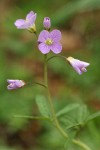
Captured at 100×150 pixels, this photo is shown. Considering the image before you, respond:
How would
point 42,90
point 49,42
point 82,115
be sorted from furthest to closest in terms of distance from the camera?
point 42,90 < point 82,115 < point 49,42

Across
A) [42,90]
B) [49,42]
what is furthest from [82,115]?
[42,90]

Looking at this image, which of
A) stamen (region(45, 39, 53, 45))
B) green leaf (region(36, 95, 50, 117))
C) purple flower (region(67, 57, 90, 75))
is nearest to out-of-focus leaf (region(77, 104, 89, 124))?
green leaf (region(36, 95, 50, 117))

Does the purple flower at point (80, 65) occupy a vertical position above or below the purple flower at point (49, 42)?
below

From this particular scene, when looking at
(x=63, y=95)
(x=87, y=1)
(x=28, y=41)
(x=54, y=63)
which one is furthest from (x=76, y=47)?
(x=87, y=1)

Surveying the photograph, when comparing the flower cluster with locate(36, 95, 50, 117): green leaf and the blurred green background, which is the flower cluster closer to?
locate(36, 95, 50, 117): green leaf

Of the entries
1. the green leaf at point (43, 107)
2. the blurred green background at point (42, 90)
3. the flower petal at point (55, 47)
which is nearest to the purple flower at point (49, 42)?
the flower petal at point (55, 47)

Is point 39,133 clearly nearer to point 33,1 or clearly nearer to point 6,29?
point 6,29

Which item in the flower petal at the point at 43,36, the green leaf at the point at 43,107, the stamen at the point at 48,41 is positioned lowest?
the green leaf at the point at 43,107

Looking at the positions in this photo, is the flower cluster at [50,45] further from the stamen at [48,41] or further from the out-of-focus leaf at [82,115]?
the out-of-focus leaf at [82,115]

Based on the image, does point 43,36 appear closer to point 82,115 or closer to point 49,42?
point 49,42
